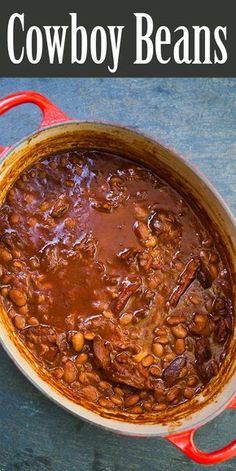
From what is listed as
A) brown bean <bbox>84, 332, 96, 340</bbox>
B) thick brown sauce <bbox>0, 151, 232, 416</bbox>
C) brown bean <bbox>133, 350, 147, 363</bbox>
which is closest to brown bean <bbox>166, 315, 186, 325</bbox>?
thick brown sauce <bbox>0, 151, 232, 416</bbox>

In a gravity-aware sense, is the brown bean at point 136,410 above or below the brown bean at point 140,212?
below

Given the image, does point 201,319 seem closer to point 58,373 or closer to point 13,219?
point 58,373

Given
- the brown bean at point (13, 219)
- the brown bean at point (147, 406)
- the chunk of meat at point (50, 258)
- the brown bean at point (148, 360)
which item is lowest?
the brown bean at point (147, 406)

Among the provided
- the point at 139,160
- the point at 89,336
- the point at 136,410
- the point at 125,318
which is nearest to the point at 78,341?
the point at 89,336

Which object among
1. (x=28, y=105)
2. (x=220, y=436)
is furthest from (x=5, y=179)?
(x=220, y=436)

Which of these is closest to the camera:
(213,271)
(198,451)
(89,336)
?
(198,451)

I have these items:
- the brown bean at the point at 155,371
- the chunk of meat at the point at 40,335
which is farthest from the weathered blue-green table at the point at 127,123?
the brown bean at the point at 155,371

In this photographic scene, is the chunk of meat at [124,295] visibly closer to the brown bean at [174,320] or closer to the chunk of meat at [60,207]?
the brown bean at [174,320]
